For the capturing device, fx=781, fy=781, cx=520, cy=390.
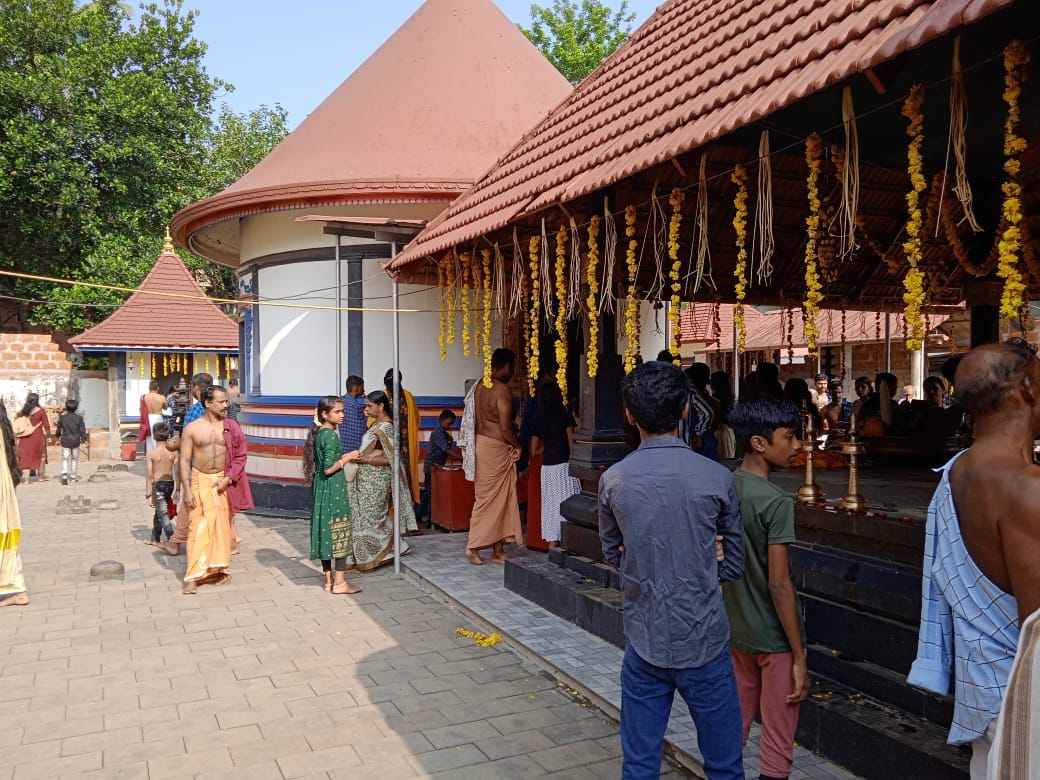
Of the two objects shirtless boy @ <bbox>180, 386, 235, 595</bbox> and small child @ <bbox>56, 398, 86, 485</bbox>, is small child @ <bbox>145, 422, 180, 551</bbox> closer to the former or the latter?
shirtless boy @ <bbox>180, 386, 235, 595</bbox>

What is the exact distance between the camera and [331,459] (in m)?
6.45

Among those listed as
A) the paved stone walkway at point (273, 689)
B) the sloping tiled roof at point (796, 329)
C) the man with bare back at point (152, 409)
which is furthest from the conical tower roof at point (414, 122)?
the sloping tiled roof at point (796, 329)

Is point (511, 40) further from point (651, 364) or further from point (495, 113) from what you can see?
point (651, 364)

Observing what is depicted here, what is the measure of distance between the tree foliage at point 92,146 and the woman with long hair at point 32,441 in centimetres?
603

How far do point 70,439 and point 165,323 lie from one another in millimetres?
4841

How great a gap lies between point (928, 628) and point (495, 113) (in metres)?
9.62

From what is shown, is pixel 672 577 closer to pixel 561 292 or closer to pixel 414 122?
pixel 561 292

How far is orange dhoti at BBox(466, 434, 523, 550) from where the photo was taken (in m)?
7.21

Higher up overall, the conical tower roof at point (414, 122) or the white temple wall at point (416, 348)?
the conical tower roof at point (414, 122)

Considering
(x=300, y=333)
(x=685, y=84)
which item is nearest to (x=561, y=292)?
(x=685, y=84)

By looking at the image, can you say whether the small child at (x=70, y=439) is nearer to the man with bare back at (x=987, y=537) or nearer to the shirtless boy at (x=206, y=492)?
the shirtless boy at (x=206, y=492)

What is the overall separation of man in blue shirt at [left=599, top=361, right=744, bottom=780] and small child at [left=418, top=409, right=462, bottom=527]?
665cm

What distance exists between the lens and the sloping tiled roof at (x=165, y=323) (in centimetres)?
1745


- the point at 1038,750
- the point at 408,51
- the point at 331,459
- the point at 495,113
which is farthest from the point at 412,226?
the point at 1038,750
